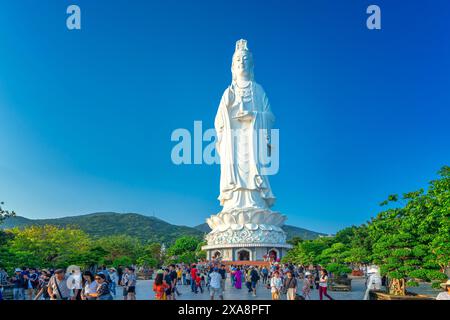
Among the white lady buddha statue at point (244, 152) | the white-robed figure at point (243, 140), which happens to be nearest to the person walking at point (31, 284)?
the white lady buddha statue at point (244, 152)

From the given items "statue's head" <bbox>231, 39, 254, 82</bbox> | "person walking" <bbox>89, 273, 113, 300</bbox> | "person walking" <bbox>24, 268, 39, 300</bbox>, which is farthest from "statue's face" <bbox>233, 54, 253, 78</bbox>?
"person walking" <bbox>89, 273, 113, 300</bbox>

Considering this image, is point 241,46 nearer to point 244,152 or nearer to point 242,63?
point 242,63

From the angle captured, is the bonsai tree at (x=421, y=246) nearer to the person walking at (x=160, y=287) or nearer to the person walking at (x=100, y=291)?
the person walking at (x=160, y=287)

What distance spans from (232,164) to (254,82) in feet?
26.8

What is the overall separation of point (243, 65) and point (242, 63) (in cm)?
20

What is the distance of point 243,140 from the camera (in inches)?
1720

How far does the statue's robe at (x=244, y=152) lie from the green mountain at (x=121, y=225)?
58.0 meters

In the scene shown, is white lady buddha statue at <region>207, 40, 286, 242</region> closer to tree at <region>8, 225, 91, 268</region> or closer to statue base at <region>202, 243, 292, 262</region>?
statue base at <region>202, 243, 292, 262</region>

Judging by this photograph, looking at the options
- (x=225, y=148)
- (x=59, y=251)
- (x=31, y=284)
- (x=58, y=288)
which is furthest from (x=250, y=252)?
(x=58, y=288)

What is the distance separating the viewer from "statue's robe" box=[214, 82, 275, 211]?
42.5 meters

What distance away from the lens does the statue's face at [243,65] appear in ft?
146
